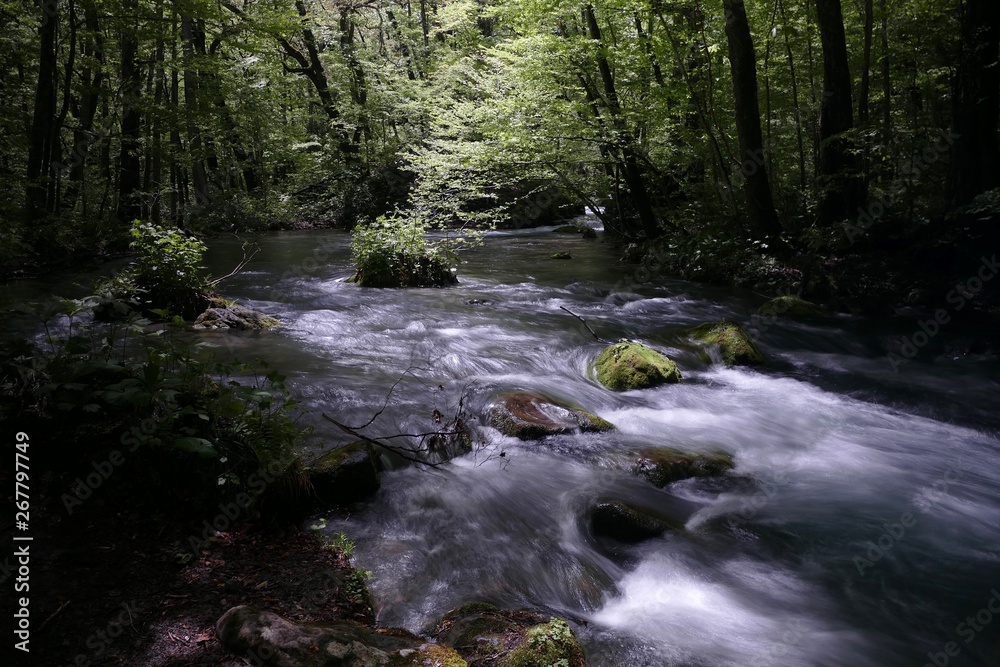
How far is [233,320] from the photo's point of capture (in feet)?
28.1

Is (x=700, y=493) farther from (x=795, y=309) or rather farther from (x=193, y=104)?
(x=193, y=104)

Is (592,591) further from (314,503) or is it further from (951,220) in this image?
(951,220)

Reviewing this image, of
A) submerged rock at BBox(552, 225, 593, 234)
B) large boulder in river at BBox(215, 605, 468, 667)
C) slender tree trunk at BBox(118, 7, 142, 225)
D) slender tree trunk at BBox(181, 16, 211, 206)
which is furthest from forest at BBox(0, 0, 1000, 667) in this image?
submerged rock at BBox(552, 225, 593, 234)

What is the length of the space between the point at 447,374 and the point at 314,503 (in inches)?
131

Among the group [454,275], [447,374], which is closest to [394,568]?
[447,374]

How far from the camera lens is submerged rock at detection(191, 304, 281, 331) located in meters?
8.38

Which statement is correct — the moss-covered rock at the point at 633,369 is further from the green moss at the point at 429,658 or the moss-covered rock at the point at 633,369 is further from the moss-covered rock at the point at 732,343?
the green moss at the point at 429,658

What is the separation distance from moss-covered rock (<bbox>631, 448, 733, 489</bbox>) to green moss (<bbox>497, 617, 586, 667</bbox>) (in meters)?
2.46

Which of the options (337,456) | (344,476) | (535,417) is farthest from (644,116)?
(344,476)

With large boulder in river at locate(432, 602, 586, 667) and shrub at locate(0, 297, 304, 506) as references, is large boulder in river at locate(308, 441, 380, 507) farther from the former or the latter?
large boulder in river at locate(432, 602, 586, 667)

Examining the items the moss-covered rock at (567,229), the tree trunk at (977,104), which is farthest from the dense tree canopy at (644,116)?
the moss-covered rock at (567,229)

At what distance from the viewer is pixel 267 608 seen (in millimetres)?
2984

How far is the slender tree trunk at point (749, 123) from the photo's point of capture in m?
11.1

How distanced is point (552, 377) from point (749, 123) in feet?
25.1
